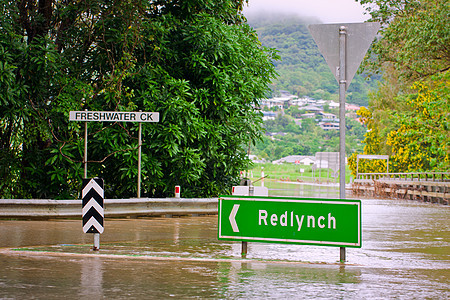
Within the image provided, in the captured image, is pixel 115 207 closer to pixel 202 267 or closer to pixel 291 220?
pixel 291 220

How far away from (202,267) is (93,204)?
2669 millimetres

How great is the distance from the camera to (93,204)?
1130cm

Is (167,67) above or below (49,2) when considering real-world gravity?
below

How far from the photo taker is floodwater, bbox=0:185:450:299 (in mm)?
7797

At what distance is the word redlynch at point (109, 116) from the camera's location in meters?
17.8

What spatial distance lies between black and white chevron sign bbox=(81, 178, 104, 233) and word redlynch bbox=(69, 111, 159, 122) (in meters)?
6.68

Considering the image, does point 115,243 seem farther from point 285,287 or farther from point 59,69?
point 59,69

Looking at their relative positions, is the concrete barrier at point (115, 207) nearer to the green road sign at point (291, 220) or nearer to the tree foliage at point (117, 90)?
the tree foliage at point (117, 90)

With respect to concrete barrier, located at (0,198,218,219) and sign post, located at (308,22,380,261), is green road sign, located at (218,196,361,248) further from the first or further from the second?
concrete barrier, located at (0,198,218,219)

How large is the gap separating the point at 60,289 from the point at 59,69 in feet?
43.4

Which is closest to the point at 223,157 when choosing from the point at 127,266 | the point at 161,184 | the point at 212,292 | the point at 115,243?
the point at 161,184

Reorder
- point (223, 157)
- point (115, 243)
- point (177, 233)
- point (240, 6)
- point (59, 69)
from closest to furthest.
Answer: point (115, 243) → point (177, 233) → point (59, 69) → point (223, 157) → point (240, 6)

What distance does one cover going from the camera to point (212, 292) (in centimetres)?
773

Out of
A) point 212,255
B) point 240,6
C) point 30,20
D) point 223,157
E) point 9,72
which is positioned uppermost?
point 240,6
